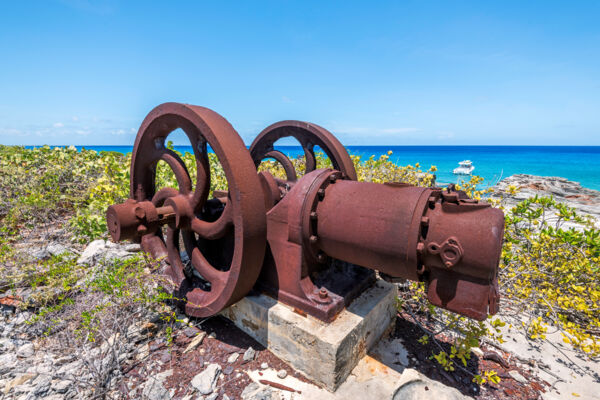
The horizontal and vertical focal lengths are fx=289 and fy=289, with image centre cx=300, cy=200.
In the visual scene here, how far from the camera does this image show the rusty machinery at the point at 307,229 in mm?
1454

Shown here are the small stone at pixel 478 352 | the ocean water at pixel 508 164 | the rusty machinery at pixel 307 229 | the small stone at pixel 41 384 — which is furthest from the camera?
the ocean water at pixel 508 164

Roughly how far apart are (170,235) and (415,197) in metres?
2.03

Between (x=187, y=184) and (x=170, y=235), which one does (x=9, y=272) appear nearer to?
(x=170, y=235)

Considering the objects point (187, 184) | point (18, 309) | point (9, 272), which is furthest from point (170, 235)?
point (9, 272)

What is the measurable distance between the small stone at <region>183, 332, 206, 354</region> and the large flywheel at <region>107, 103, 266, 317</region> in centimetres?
27

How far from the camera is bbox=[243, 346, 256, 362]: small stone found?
2125 millimetres

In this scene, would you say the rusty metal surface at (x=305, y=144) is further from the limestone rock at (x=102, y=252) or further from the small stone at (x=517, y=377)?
the small stone at (x=517, y=377)

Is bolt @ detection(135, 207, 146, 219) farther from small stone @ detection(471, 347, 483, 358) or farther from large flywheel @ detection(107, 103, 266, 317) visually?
small stone @ detection(471, 347, 483, 358)

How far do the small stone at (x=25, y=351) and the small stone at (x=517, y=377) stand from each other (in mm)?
3537

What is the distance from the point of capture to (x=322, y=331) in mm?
1863

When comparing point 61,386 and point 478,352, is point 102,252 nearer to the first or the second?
point 61,386

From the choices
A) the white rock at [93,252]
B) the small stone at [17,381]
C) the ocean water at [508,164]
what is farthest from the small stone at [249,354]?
the ocean water at [508,164]

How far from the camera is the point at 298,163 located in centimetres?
634

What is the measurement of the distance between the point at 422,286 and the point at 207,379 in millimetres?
1932
